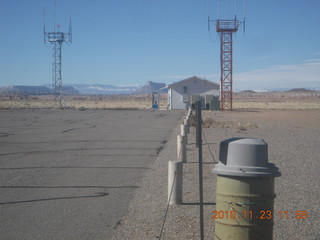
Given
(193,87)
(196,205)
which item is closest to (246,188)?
(196,205)

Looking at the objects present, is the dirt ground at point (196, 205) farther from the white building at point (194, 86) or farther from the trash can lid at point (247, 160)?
the white building at point (194, 86)

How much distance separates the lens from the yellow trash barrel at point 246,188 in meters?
4.25

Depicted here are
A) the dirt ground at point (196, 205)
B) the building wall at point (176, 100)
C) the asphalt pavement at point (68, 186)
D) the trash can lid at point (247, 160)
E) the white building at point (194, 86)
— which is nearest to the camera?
the trash can lid at point (247, 160)

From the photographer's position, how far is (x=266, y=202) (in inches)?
171

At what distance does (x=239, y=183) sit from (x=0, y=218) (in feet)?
13.7

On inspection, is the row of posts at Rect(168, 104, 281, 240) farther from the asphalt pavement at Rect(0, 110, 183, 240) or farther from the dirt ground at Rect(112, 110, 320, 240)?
the asphalt pavement at Rect(0, 110, 183, 240)

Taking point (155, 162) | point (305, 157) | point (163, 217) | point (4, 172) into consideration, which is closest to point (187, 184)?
point (163, 217)

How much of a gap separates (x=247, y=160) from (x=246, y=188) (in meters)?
0.28

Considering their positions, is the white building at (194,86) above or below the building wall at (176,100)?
above

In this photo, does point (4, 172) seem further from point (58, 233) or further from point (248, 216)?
point (248, 216)

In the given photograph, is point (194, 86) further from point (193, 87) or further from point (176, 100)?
point (176, 100)

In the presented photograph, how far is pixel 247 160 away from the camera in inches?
168

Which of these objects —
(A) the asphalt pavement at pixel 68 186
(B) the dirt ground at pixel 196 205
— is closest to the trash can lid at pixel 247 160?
(B) the dirt ground at pixel 196 205

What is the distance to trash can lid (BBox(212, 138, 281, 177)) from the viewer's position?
167 inches
